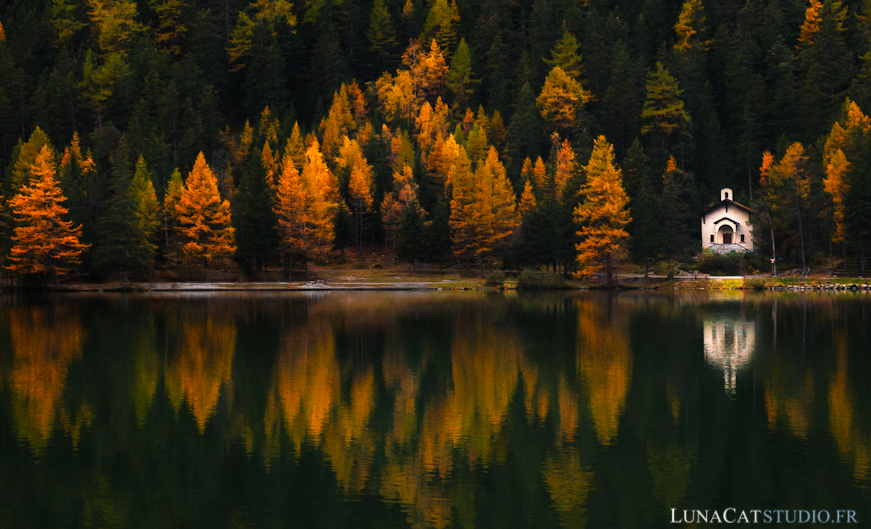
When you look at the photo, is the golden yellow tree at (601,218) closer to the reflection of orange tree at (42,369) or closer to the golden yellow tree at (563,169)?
the golden yellow tree at (563,169)

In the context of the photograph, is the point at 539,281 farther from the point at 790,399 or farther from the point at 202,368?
the point at 790,399

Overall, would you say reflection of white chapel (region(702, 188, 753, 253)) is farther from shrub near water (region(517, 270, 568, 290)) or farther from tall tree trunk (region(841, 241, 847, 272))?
shrub near water (region(517, 270, 568, 290))

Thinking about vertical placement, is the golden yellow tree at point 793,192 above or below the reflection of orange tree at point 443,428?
above

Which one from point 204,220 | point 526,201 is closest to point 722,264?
point 526,201

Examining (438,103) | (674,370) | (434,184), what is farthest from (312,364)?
(438,103)

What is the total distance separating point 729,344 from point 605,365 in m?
8.99

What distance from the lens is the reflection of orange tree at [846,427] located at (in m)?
19.0

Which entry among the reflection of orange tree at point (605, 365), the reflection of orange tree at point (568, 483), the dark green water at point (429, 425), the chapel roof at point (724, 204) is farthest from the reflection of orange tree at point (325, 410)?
the chapel roof at point (724, 204)

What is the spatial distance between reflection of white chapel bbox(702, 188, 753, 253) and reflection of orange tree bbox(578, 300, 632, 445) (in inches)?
1925

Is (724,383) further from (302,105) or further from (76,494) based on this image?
(302,105)

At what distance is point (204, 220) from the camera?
8925 centimetres

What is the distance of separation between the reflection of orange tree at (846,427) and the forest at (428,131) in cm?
5324

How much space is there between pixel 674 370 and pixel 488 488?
52.8ft

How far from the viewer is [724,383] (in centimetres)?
2908
